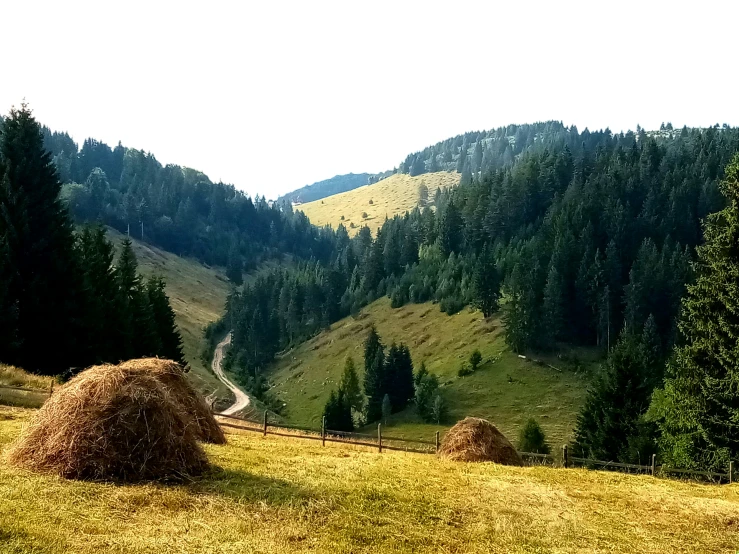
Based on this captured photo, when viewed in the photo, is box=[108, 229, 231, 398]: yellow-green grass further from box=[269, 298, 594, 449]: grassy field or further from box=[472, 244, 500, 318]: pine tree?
box=[472, 244, 500, 318]: pine tree

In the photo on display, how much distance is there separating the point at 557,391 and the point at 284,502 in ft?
238

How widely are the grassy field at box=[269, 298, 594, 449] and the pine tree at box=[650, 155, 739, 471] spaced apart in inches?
1305

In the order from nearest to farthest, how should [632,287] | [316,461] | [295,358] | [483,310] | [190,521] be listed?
[190,521], [316,461], [632,287], [483,310], [295,358]

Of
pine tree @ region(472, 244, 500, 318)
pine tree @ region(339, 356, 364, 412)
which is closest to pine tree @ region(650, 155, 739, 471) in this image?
pine tree @ region(339, 356, 364, 412)

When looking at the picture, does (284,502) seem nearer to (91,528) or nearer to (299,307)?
(91,528)

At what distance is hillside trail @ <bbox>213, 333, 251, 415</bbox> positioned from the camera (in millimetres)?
80250

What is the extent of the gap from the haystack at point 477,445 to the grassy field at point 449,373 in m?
42.4

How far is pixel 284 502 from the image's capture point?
1355cm

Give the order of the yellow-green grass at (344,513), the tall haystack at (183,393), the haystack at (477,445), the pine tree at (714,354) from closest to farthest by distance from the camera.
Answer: the yellow-green grass at (344,513) → the tall haystack at (183,393) → the haystack at (477,445) → the pine tree at (714,354)

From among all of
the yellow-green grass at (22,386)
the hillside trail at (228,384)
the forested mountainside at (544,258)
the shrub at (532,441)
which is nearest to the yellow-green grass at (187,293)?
the hillside trail at (228,384)

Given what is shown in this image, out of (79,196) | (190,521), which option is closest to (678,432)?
(190,521)

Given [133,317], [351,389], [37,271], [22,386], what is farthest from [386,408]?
[22,386]

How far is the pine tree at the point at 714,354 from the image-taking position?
29344 millimetres

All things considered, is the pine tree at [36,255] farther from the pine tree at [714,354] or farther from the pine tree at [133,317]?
the pine tree at [714,354]
